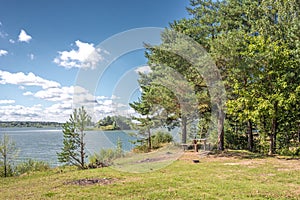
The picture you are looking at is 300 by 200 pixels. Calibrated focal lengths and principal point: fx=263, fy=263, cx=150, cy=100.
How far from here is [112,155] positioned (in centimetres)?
1905

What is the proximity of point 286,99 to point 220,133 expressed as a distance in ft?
16.5

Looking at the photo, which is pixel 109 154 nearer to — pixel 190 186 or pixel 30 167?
pixel 30 167

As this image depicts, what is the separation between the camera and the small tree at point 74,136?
603 inches

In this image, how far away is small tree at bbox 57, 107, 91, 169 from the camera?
15305 mm

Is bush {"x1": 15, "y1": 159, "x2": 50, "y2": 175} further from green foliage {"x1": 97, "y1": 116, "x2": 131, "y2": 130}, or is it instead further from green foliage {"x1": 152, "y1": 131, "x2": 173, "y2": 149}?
green foliage {"x1": 152, "y1": 131, "x2": 173, "y2": 149}

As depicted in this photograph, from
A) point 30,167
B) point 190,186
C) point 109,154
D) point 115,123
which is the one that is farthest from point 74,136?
point 115,123

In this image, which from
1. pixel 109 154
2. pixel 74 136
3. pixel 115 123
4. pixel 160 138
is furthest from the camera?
pixel 160 138

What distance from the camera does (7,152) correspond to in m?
15.8

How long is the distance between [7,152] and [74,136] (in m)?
4.21

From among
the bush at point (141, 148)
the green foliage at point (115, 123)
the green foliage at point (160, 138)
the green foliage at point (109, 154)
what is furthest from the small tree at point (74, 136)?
the green foliage at point (160, 138)

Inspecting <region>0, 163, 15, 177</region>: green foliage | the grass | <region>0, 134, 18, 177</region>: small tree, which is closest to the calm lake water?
<region>0, 134, 18, 177</region>: small tree

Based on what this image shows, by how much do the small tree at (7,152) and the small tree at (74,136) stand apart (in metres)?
3.14

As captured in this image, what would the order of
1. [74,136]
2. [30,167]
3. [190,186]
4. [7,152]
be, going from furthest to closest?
1. [30,167]
2. [7,152]
3. [74,136]
4. [190,186]

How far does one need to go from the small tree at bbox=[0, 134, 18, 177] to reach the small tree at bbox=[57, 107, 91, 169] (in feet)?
10.3
